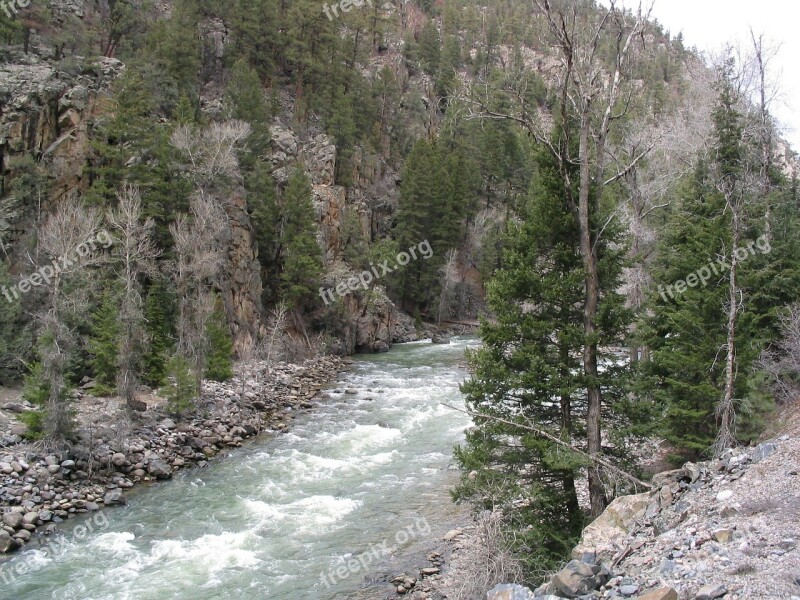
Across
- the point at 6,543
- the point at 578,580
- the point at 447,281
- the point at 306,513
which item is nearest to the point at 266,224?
the point at 447,281

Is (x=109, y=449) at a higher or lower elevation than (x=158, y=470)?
higher

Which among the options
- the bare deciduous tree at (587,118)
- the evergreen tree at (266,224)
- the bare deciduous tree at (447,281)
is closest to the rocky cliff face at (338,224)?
the evergreen tree at (266,224)

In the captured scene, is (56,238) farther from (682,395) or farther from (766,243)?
(766,243)

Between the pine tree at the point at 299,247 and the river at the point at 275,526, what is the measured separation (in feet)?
50.5

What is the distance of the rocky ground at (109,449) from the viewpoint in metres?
15.3

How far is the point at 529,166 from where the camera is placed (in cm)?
5766

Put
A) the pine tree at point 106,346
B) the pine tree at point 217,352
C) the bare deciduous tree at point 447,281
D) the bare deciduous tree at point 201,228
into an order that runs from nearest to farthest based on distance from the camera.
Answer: the pine tree at point 106,346 → the bare deciduous tree at point 201,228 → the pine tree at point 217,352 → the bare deciduous tree at point 447,281

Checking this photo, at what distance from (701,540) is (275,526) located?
10.9m

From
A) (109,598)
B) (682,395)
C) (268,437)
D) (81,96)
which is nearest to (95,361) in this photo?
(268,437)

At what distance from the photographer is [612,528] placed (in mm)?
9055

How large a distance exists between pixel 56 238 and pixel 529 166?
4770 centimetres

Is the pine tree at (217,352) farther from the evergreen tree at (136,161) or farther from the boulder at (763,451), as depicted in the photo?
the boulder at (763,451)

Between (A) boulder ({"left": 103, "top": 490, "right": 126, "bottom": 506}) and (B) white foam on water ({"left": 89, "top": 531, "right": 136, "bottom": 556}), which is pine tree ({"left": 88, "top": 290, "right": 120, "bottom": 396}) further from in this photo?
(B) white foam on water ({"left": 89, "top": 531, "right": 136, "bottom": 556})

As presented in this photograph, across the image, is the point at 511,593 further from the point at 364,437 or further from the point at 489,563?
the point at 364,437
